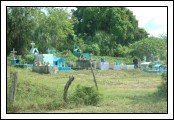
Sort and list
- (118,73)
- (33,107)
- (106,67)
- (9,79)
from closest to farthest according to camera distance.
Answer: (33,107) < (9,79) < (118,73) < (106,67)

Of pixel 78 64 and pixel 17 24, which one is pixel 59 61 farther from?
pixel 17 24

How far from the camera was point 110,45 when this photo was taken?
78.6 feet

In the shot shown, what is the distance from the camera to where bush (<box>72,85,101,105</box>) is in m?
9.42

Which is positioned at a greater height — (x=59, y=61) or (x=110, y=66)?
(x=59, y=61)

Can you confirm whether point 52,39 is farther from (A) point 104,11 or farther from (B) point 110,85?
(B) point 110,85

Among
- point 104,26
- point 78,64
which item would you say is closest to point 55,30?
point 78,64

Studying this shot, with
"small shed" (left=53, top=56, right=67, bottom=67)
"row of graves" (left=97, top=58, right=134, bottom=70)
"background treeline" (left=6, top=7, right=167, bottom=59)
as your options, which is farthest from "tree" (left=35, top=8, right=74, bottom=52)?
"row of graves" (left=97, top=58, right=134, bottom=70)

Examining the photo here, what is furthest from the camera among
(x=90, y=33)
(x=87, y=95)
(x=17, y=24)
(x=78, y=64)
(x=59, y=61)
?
(x=90, y=33)

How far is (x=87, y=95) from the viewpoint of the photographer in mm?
9516

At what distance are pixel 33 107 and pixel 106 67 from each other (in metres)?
13.0

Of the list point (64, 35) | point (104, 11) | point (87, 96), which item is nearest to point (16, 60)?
point (64, 35)

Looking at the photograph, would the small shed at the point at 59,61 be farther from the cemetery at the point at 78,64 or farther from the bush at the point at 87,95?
the bush at the point at 87,95

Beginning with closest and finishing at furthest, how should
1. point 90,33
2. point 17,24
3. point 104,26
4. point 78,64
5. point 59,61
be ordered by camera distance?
point 17,24, point 78,64, point 59,61, point 90,33, point 104,26

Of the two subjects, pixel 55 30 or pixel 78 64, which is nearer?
pixel 78 64
